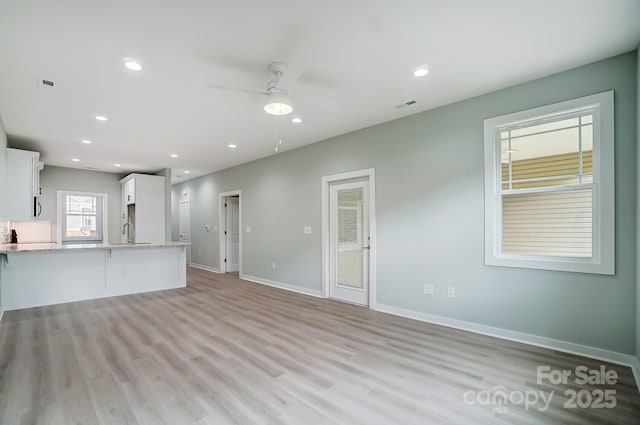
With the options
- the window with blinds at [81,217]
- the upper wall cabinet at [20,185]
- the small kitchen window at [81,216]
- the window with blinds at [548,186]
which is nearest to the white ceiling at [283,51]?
the window with blinds at [548,186]

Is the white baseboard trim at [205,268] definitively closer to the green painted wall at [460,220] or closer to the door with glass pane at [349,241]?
the green painted wall at [460,220]

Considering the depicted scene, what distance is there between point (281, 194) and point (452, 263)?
357 cm

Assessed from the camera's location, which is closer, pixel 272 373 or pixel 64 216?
pixel 272 373

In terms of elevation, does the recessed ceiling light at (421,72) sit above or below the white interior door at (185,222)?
above

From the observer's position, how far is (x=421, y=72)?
9.82ft

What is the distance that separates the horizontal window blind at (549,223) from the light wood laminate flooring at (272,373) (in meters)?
1.01

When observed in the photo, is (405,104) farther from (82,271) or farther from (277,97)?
(82,271)

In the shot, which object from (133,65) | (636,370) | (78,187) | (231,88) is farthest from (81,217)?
(636,370)

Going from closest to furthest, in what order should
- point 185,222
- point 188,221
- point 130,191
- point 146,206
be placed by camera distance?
point 146,206 < point 130,191 < point 188,221 < point 185,222

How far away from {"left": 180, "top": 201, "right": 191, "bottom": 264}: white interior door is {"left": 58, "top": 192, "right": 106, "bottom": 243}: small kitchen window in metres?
2.06

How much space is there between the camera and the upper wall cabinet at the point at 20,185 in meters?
5.04

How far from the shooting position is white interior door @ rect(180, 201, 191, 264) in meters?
9.52

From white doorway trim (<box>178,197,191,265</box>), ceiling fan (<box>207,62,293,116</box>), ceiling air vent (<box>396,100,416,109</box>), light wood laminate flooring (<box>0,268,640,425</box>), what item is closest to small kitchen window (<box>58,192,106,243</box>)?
white doorway trim (<box>178,197,191,265</box>)

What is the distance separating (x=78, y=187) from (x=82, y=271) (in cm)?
402
